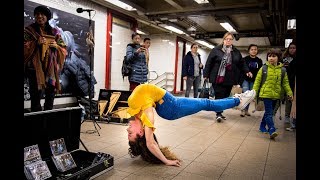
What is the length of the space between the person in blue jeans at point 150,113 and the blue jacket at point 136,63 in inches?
98.6

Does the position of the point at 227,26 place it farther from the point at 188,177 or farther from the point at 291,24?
the point at 188,177

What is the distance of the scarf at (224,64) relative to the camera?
5102mm

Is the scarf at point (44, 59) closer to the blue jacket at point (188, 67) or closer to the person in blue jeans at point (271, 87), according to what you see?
the person in blue jeans at point (271, 87)

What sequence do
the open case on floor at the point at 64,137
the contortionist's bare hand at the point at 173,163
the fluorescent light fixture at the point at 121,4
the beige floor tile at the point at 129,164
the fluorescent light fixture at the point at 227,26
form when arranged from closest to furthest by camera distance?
the open case on floor at the point at 64,137 → the beige floor tile at the point at 129,164 → the contortionist's bare hand at the point at 173,163 → the fluorescent light fixture at the point at 121,4 → the fluorescent light fixture at the point at 227,26

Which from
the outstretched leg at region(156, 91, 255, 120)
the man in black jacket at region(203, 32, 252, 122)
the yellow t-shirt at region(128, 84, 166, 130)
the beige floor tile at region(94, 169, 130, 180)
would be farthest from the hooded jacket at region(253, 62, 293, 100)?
the beige floor tile at region(94, 169, 130, 180)

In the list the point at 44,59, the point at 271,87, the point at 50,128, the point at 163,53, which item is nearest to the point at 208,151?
the point at 271,87

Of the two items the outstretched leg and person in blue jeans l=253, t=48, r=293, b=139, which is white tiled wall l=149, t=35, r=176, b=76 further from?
the outstretched leg

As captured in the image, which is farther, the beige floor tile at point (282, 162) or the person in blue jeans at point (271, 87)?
the person in blue jeans at point (271, 87)

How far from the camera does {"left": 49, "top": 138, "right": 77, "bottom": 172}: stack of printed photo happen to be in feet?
7.34

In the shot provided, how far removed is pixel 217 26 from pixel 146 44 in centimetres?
599

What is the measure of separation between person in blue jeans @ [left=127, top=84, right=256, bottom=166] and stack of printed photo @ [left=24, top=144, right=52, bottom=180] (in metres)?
0.90

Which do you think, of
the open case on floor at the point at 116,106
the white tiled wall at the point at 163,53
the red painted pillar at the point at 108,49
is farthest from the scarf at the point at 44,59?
the white tiled wall at the point at 163,53
